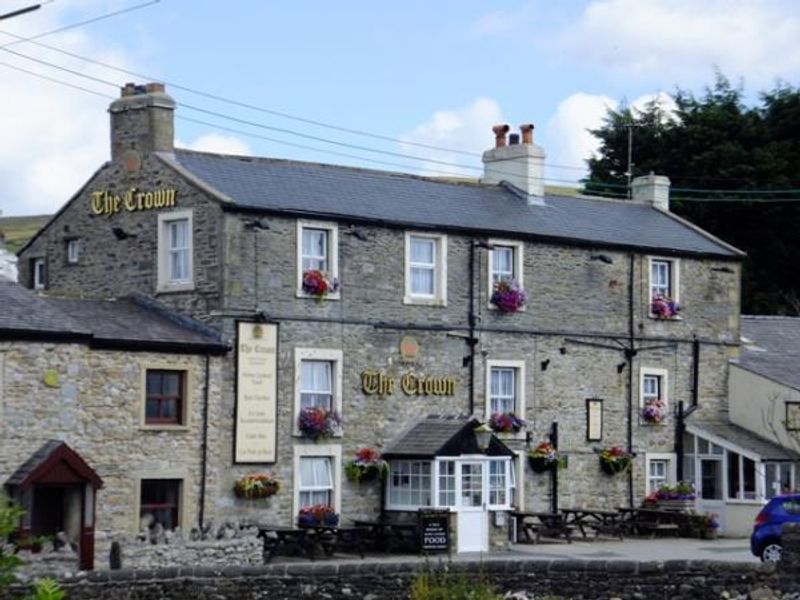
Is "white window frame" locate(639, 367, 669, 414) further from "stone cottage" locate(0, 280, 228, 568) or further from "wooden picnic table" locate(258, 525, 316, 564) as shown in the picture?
"stone cottage" locate(0, 280, 228, 568)

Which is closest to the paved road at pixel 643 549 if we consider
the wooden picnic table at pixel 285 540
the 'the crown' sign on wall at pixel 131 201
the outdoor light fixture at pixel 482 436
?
the outdoor light fixture at pixel 482 436

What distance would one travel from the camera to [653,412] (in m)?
43.6

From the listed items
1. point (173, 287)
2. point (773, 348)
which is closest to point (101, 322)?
point (173, 287)

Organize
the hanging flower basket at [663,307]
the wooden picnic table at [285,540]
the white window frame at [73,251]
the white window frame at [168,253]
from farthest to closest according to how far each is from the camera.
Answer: the hanging flower basket at [663,307] < the white window frame at [73,251] < the white window frame at [168,253] < the wooden picnic table at [285,540]

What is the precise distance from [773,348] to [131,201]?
1772 centimetres

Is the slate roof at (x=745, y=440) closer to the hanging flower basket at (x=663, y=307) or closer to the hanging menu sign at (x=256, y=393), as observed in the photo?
the hanging flower basket at (x=663, y=307)

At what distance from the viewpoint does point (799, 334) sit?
160 feet

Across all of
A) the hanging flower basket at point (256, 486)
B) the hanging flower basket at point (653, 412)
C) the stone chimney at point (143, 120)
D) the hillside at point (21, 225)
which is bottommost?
the hanging flower basket at point (256, 486)

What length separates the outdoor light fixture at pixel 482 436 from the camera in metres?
38.3

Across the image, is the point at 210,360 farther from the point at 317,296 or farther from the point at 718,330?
the point at 718,330

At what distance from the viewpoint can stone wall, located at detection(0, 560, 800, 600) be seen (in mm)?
24984

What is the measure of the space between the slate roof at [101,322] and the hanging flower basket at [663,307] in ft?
40.1

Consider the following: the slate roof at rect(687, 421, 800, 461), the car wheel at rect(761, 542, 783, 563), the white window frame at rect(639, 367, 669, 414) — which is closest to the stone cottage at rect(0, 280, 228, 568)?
the car wheel at rect(761, 542, 783, 563)

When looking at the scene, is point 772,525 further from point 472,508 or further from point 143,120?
point 143,120
